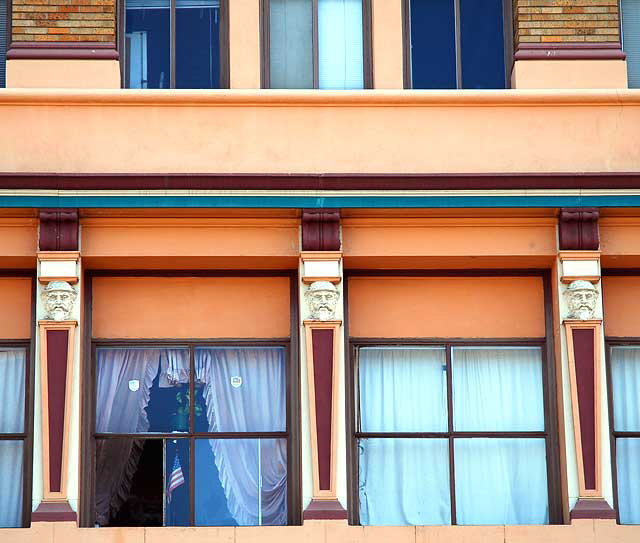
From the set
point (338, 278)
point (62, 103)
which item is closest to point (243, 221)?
point (338, 278)

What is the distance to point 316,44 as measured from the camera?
57.6 feet

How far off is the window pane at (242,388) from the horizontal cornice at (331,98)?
2.56 metres

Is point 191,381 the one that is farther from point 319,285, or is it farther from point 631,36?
point 631,36

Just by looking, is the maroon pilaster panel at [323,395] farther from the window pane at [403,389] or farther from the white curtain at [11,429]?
the white curtain at [11,429]

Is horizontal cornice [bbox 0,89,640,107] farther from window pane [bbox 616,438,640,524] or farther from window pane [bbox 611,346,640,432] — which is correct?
window pane [bbox 616,438,640,524]

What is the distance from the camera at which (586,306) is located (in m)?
16.3

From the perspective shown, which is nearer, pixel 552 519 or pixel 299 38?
pixel 552 519

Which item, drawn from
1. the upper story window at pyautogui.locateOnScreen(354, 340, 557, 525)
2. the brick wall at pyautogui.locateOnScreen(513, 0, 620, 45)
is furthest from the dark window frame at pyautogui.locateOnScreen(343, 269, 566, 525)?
the brick wall at pyautogui.locateOnScreen(513, 0, 620, 45)

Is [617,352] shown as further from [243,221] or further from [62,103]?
[62,103]

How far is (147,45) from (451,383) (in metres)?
4.85

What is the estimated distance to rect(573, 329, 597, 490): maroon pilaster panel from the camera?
16.0m

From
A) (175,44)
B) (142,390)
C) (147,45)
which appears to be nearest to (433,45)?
(175,44)

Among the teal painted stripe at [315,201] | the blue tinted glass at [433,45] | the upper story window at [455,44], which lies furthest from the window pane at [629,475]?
the blue tinted glass at [433,45]

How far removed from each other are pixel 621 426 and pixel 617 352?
0.77m
